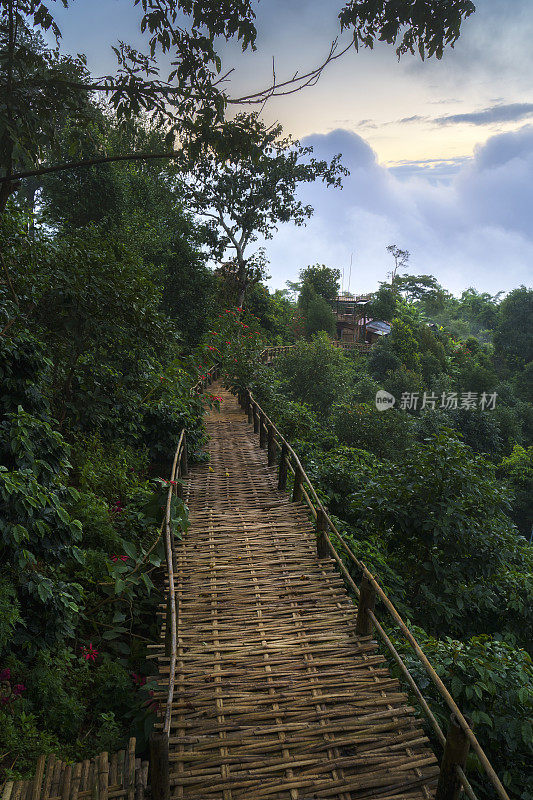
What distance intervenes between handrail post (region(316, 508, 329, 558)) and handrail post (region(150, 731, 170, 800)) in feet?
10.4

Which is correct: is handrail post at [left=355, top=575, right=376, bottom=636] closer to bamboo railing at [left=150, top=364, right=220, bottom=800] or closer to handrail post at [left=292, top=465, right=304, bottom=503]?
bamboo railing at [left=150, top=364, right=220, bottom=800]

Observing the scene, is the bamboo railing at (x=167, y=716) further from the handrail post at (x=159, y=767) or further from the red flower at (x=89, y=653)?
the red flower at (x=89, y=653)

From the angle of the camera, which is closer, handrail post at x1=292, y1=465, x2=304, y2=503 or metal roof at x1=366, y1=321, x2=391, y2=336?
handrail post at x1=292, y1=465, x2=304, y2=503

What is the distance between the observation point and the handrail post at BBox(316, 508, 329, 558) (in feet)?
18.4

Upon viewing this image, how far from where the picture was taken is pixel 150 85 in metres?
4.73

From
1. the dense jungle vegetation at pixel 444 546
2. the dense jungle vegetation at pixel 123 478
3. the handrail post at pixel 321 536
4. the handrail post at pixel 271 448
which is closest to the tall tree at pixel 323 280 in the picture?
the dense jungle vegetation at pixel 444 546

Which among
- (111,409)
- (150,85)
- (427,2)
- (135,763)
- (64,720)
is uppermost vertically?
(427,2)

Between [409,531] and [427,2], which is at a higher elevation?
[427,2]

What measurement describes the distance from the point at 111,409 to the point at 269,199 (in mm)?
21557

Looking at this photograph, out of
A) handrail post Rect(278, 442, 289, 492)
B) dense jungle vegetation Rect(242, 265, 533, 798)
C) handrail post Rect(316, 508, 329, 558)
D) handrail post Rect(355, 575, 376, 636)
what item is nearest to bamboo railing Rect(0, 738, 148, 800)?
handrail post Rect(355, 575, 376, 636)

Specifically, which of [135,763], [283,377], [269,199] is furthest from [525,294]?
[135,763]

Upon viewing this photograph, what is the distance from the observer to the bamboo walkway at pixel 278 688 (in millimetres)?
3008

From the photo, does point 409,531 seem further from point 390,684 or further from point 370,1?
point 370,1

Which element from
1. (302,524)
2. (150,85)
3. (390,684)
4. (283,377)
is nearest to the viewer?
(390,684)
